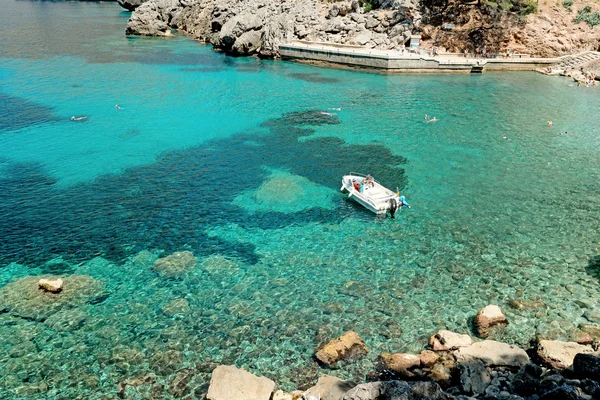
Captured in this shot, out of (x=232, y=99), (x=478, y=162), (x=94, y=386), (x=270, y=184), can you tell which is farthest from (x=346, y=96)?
(x=94, y=386)

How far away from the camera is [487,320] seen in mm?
18547

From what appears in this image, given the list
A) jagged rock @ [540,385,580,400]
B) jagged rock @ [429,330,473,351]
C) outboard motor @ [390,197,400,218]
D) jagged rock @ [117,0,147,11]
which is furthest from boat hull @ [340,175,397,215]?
jagged rock @ [117,0,147,11]

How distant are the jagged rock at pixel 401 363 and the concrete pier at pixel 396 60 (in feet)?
184

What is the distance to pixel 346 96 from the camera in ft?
180

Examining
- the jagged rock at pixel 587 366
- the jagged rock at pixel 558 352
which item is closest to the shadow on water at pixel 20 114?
the jagged rock at pixel 558 352

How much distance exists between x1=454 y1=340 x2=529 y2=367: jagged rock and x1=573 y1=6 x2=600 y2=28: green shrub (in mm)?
72789

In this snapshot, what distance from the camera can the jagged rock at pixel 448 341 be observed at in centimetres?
1738

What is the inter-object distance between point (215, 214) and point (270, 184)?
18.3 feet

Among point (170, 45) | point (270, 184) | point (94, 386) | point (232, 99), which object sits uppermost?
point (170, 45)

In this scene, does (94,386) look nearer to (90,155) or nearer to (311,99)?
(90,155)

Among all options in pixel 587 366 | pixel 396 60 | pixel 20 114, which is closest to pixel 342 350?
pixel 587 366

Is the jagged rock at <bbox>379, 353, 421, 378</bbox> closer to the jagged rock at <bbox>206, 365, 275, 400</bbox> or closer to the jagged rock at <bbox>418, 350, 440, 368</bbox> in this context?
the jagged rock at <bbox>418, 350, 440, 368</bbox>

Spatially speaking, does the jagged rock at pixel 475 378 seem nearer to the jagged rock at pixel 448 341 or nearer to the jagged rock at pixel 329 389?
the jagged rock at pixel 448 341

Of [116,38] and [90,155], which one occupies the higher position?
[116,38]
